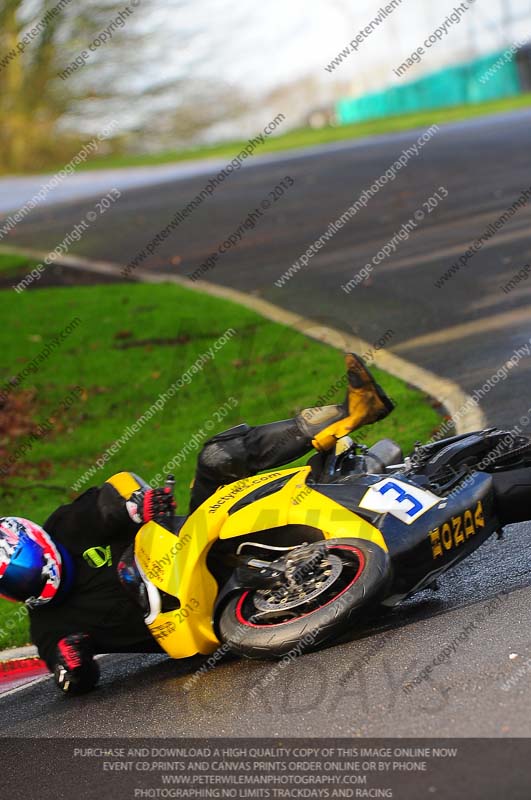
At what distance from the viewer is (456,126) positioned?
91.5ft

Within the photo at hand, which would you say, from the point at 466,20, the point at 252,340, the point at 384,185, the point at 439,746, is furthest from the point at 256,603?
the point at 466,20

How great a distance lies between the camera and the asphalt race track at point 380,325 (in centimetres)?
474

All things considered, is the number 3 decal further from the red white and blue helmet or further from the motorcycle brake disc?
the red white and blue helmet

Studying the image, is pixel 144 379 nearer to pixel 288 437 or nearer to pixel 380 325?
pixel 380 325

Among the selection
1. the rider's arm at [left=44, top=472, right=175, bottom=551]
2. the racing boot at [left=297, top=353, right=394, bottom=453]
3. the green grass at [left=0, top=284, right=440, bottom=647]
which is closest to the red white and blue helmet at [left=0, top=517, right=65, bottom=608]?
the rider's arm at [left=44, top=472, right=175, bottom=551]

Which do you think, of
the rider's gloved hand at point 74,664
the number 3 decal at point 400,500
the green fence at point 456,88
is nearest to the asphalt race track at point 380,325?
the rider's gloved hand at point 74,664

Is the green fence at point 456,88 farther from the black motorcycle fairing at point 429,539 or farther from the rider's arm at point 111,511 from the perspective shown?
the black motorcycle fairing at point 429,539

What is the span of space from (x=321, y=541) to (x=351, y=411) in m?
0.68

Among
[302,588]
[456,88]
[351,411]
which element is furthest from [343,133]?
[302,588]

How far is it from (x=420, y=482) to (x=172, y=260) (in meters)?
13.6

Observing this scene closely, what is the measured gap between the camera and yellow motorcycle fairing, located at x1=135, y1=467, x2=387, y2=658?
5566 millimetres

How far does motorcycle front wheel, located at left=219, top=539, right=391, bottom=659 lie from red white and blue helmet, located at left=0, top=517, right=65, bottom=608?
99 centimetres

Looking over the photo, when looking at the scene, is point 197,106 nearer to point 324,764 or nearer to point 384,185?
point 384,185

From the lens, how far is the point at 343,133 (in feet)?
107
